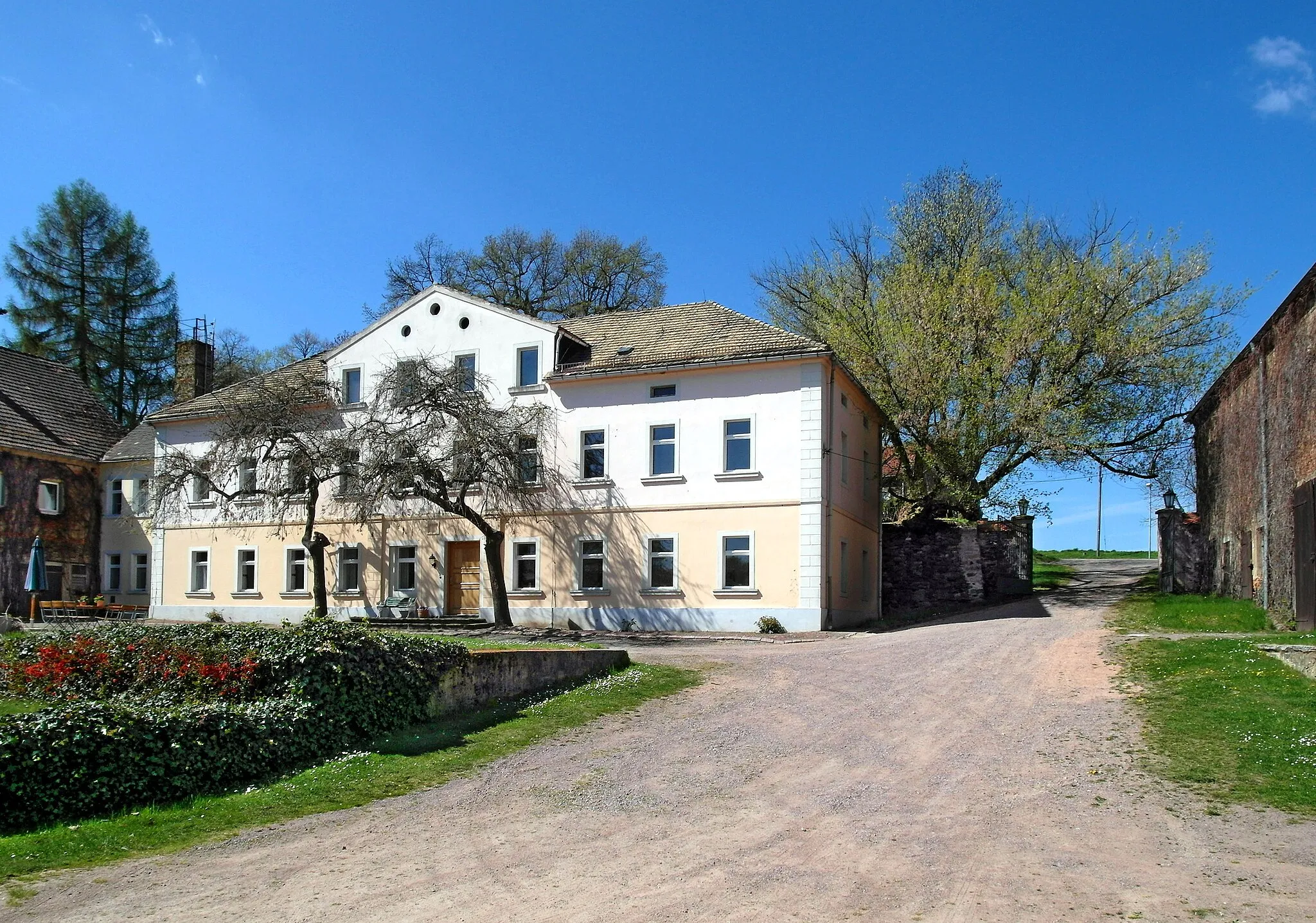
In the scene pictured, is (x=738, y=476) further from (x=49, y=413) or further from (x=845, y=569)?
(x=49, y=413)

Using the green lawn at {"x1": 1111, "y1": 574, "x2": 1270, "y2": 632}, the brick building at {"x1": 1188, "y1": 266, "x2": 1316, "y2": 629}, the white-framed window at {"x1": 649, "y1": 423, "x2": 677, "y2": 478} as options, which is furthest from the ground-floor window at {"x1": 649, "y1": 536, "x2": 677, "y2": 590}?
the brick building at {"x1": 1188, "y1": 266, "x2": 1316, "y2": 629}

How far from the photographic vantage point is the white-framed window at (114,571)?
36.4 meters

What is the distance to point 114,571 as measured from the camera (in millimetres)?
36625

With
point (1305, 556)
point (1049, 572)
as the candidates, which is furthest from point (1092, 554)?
point (1305, 556)

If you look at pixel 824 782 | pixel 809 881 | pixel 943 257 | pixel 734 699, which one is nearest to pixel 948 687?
pixel 734 699

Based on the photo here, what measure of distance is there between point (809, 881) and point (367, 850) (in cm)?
344

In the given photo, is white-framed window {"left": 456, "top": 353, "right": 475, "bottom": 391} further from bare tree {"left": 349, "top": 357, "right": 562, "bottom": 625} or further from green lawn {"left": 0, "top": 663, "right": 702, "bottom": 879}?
green lawn {"left": 0, "top": 663, "right": 702, "bottom": 879}

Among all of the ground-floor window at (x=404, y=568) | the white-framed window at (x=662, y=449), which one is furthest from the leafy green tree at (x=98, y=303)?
the white-framed window at (x=662, y=449)

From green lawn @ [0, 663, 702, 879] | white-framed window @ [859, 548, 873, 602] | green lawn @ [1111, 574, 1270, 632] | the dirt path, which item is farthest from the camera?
white-framed window @ [859, 548, 873, 602]

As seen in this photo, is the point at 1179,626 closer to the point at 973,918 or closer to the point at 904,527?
the point at 904,527

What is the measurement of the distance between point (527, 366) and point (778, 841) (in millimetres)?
21810

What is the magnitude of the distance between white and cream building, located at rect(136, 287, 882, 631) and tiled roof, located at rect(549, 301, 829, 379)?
0.23 feet

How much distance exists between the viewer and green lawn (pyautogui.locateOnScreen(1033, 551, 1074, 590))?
1420 inches

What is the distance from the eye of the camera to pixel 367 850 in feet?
26.8
